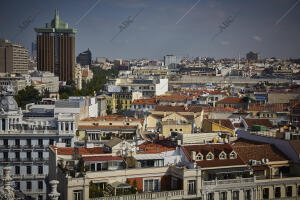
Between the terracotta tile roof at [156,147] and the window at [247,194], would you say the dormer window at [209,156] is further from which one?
the window at [247,194]

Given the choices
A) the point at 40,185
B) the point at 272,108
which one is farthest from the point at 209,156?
the point at 272,108

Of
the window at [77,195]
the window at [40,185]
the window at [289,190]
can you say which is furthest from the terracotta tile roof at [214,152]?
the window at [40,185]

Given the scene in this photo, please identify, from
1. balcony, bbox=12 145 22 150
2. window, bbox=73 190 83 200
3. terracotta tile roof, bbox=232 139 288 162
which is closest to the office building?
balcony, bbox=12 145 22 150

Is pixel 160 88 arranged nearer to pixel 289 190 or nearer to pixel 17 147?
pixel 17 147

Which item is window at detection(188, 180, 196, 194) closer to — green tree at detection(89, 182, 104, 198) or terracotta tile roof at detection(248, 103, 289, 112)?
green tree at detection(89, 182, 104, 198)

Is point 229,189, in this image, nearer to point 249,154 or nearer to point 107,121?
point 249,154
